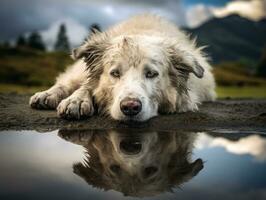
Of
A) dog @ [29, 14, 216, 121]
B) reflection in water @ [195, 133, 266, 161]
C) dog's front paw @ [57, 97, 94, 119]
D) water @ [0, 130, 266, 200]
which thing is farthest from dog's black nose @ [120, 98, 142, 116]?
dog's front paw @ [57, 97, 94, 119]

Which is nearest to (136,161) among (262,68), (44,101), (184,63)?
(184,63)

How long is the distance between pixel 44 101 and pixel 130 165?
373 cm

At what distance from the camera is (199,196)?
10.6 ft

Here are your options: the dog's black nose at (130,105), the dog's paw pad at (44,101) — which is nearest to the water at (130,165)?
the dog's black nose at (130,105)

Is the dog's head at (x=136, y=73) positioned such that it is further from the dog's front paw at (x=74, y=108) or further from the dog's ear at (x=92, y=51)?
the dog's front paw at (x=74, y=108)

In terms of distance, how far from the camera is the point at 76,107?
21.8 ft

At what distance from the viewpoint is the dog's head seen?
20.0 feet

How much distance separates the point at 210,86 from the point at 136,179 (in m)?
6.35

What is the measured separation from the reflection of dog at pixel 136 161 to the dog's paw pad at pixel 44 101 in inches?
69.1

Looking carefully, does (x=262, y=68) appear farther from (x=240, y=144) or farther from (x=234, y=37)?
(x=234, y=37)

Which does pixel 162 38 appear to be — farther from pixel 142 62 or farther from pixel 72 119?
pixel 72 119

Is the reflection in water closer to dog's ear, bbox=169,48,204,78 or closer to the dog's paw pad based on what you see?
dog's ear, bbox=169,48,204,78

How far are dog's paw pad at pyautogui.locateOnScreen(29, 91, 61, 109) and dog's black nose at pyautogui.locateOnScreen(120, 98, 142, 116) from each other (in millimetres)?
1887

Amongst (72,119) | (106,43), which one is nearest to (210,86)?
(106,43)
